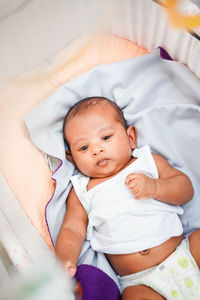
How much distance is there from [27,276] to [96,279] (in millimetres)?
325

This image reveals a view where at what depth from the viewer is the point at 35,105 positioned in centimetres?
124

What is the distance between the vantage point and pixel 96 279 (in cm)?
91

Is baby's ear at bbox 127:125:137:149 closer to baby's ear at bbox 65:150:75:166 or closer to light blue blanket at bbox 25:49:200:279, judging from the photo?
light blue blanket at bbox 25:49:200:279

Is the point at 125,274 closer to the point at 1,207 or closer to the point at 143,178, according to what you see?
the point at 143,178

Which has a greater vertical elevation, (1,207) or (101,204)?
(1,207)

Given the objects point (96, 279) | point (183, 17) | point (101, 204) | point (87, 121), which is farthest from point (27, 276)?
point (183, 17)

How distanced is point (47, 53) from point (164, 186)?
0.62m

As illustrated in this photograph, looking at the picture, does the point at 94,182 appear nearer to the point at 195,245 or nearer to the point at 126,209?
the point at 126,209

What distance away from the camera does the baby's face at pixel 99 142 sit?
1029 mm

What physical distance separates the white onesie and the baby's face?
0.04 m

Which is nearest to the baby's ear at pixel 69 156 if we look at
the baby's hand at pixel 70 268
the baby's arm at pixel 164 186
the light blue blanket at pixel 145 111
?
the light blue blanket at pixel 145 111

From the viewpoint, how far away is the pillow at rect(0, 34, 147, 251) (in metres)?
1.09

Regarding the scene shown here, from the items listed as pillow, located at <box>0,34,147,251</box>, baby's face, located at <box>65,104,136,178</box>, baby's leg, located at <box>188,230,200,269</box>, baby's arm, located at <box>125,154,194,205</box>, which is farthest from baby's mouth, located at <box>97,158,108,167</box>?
baby's leg, located at <box>188,230,200,269</box>

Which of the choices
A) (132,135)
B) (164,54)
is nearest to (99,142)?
(132,135)
